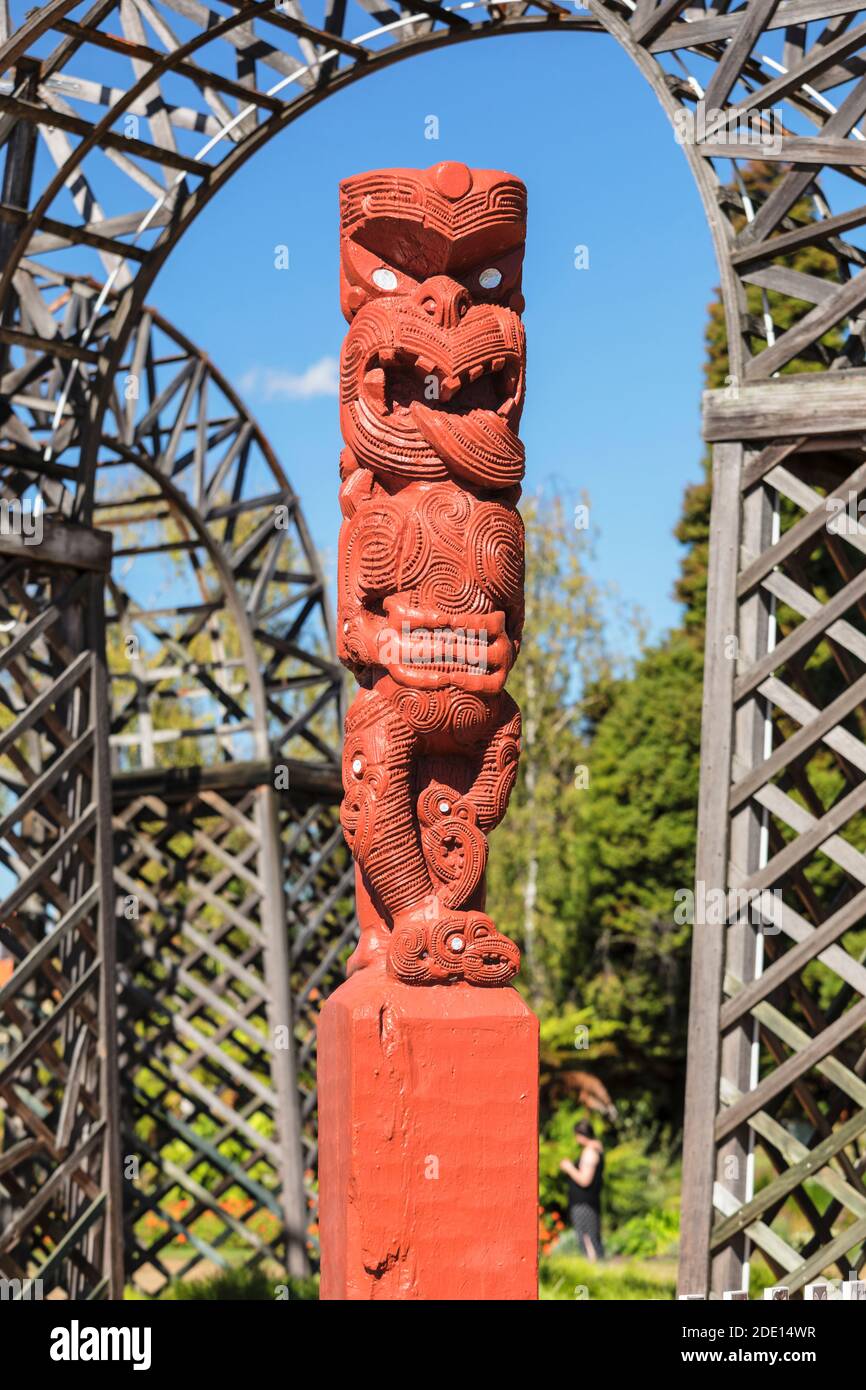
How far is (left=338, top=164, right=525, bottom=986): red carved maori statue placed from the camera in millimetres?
5891

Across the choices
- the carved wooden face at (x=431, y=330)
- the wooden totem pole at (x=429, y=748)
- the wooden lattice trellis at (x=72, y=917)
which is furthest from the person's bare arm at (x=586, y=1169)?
the carved wooden face at (x=431, y=330)

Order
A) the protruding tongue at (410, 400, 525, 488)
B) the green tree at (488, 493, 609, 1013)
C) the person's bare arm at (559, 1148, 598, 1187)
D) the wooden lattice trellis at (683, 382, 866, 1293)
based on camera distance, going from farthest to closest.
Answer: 1. the green tree at (488, 493, 609, 1013)
2. the person's bare arm at (559, 1148, 598, 1187)
3. the wooden lattice trellis at (683, 382, 866, 1293)
4. the protruding tongue at (410, 400, 525, 488)

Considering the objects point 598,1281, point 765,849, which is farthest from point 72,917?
point 598,1281

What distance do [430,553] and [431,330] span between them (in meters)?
0.74

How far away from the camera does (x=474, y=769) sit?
6082mm

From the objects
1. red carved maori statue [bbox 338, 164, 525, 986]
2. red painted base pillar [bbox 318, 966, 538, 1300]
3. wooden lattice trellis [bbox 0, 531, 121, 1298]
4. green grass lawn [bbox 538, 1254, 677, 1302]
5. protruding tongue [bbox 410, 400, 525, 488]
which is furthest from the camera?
green grass lawn [bbox 538, 1254, 677, 1302]

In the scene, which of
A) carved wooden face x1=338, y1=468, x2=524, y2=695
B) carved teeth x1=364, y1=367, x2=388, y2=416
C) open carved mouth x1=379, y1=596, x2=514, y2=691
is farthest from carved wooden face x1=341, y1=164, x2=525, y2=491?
open carved mouth x1=379, y1=596, x2=514, y2=691

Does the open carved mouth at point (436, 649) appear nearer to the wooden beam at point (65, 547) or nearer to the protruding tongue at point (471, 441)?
the protruding tongue at point (471, 441)

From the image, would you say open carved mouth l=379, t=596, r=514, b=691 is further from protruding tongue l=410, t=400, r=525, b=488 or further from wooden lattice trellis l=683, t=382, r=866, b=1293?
wooden lattice trellis l=683, t=382, r=866, b=1293

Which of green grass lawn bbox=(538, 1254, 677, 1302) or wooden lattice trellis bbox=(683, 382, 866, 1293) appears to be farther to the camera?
green grass lawn bbox=(538, 1254, 677, 1302)

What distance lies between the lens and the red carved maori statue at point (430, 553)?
5891 mm
